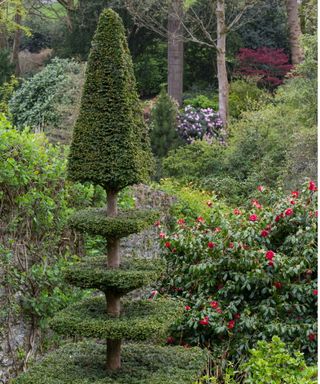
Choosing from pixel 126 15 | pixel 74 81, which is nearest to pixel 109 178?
pixel 74 81

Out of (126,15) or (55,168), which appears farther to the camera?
(126,15)

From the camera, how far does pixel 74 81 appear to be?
1945 centimetres

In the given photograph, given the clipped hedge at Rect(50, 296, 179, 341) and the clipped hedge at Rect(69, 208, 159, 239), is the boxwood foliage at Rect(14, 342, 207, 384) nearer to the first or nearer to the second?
the clipped hedge at Rect(50, 296, 179, 341)

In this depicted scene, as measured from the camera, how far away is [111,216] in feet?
17.9

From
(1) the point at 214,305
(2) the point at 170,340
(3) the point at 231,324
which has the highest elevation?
(1) the point at 214,305

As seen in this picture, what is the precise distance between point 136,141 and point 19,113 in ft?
52.2

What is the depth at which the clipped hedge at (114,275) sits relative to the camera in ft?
17.2

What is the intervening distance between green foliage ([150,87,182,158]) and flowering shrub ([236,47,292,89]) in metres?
5.92

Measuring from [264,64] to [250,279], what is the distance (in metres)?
19.0

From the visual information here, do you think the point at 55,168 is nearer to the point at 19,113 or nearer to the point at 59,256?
the point at 59,256

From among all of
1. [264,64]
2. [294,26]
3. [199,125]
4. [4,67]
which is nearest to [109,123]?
[199,125]

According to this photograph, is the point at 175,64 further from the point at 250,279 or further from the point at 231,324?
the point at 231,324

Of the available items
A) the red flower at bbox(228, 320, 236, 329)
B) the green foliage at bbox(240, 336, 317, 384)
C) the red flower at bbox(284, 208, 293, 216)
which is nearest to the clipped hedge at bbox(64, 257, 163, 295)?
the green foliage at bbox(240, 336, 317, 384)

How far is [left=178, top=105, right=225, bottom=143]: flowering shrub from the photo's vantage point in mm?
20000
